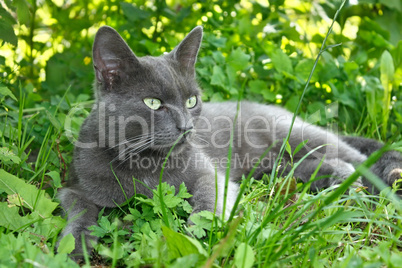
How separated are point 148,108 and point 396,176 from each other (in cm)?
149

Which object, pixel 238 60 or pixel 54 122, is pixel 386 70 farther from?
pixel 54 122

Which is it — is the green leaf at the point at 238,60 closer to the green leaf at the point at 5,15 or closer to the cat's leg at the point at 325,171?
the cat's leg at the point at 325,171

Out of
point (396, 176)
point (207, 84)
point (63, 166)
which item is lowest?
point (63, 166)

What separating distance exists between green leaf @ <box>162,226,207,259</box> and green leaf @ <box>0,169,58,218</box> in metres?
0.66

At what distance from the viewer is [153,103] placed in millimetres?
2043

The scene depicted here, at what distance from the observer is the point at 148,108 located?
2014mm

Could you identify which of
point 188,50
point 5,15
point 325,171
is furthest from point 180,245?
point 5,15

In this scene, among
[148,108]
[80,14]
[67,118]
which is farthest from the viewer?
[80,14]

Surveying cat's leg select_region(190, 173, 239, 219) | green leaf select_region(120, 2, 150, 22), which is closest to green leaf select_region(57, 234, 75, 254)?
cat's leg select_region(190, 173, 239, 219)

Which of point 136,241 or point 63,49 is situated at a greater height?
point 63,49

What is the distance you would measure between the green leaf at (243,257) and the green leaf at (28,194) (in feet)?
3.00

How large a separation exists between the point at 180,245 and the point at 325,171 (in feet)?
4.77

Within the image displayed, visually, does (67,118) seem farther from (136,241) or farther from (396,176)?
(396,176)

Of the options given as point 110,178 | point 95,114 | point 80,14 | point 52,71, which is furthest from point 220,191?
point 80,14
